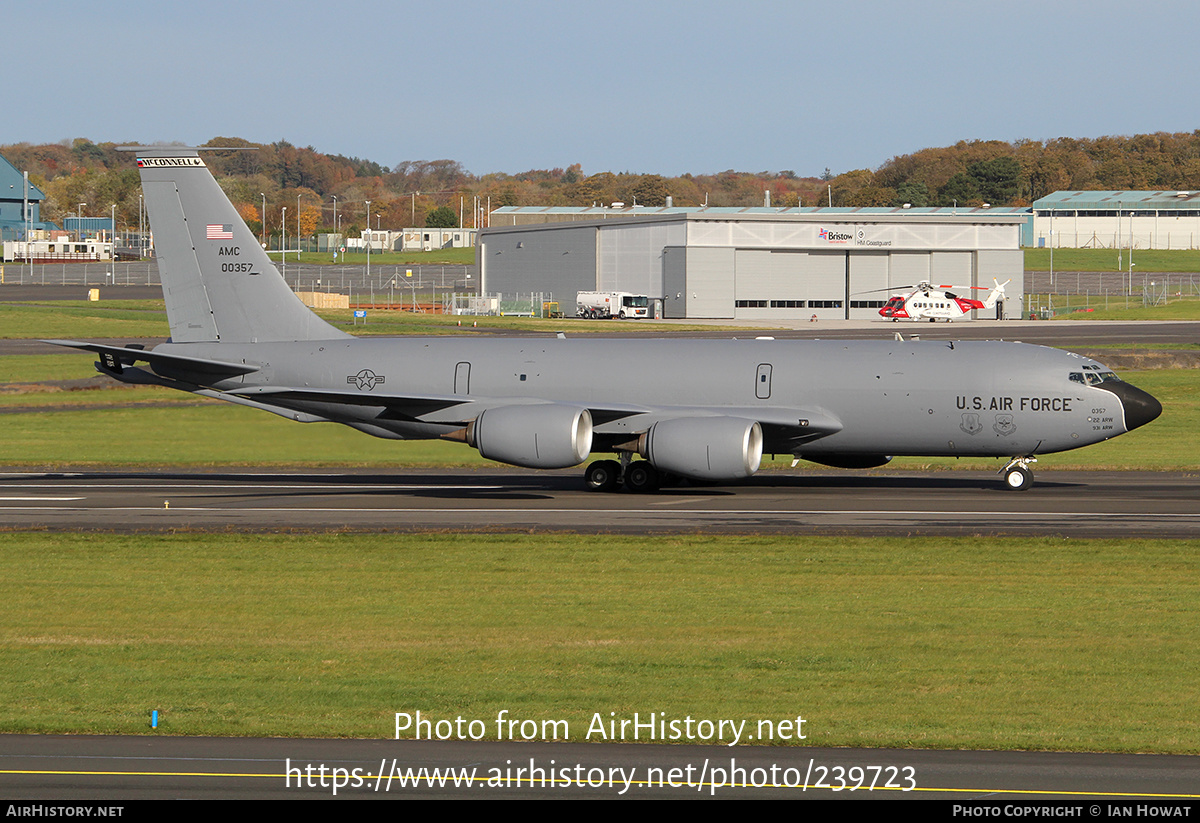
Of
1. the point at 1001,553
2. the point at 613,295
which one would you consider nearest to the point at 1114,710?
the point at 1001,553

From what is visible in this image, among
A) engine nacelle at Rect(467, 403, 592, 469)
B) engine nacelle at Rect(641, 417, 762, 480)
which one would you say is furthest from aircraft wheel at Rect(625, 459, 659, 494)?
engine nacelle at Rect(467, 403, 592, 469)

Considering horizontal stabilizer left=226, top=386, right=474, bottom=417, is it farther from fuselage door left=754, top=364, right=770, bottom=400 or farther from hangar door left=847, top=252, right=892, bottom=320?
hangar door left=847, top=252, right=892, bottom=320

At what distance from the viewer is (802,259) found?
130125 millimetres

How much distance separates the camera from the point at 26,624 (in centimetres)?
2047

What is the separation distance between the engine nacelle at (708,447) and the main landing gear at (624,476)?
2.21m

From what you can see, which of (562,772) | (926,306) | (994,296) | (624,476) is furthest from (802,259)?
(562,772)

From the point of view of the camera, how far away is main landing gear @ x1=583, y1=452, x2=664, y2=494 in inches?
1502

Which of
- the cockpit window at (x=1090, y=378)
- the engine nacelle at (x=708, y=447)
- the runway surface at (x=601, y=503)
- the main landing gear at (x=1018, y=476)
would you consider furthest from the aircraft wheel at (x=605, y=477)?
the cockpit window at (x=1090, y=378)

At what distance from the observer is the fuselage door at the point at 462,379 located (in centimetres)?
3909

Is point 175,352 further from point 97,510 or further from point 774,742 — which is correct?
point 774,742

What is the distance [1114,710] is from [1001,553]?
11550mm

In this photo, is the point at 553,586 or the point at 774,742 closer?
the point at 774,742

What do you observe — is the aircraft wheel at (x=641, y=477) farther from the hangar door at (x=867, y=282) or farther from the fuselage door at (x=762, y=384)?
the hangar door at (x=867, y=282)

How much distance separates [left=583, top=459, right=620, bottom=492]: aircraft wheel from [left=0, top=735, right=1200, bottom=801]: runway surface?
24679 mm
